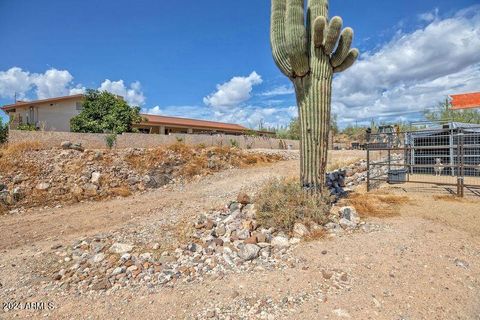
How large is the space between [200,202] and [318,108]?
12.2 ft

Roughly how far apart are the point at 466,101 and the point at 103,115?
2024 cm

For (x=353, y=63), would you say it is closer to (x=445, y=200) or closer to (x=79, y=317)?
(x=445, y=200)

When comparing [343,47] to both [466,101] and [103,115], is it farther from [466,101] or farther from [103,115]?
[103,115]

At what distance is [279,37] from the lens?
5.17m

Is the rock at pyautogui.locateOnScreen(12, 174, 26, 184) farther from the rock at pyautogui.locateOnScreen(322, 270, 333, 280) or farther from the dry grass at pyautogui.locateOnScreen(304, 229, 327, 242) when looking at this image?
the rock at pyautogui.locateOnScreen(322, 270, 333, 280)

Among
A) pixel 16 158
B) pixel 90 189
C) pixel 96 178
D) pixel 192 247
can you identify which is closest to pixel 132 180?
pixel 96 178

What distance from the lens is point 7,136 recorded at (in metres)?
10.2

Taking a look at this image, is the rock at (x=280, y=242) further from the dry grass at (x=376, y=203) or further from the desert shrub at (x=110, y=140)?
the desert shrub at (x=110, y=140)

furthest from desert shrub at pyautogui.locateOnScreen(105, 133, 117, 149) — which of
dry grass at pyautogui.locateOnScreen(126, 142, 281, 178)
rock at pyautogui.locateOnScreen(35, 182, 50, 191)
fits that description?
rock at pyautogui.locateOnScreen(35, 182, 50, 191)

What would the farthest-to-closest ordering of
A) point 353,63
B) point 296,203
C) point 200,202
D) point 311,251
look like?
point 200,202
point 353,63
point 296,203
point 311,251

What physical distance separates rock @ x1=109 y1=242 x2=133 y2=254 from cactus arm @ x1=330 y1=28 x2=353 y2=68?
4883 millimetres

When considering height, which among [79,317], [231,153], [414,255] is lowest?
[79,317]

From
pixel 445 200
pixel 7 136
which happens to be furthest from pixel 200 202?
pixel 7 136

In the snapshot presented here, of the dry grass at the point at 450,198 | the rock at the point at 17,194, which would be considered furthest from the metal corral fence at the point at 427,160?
the rock at the point at 17,194
